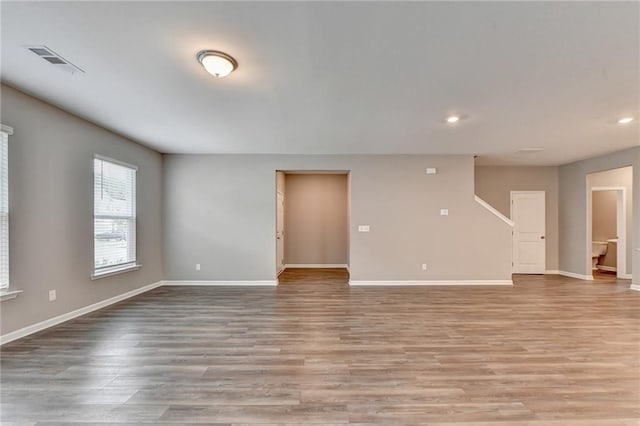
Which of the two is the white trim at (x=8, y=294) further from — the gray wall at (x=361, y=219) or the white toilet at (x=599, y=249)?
the white toilet at (x=599, y=249)

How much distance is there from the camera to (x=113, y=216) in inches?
180

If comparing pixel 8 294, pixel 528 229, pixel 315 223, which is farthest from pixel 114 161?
pixel 528 229

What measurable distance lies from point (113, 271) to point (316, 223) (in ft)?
16.1

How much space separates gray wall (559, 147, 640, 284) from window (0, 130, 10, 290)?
9.52m

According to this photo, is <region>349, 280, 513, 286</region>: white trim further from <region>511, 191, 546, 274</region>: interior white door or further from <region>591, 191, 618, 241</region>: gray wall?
<region>591, 191, 618, 241</region>: gray wall

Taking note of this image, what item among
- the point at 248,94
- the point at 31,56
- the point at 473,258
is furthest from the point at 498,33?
the point at 473,258

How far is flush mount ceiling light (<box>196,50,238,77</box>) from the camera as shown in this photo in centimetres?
233

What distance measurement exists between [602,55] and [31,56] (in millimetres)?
4694

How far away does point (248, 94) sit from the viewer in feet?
10.3

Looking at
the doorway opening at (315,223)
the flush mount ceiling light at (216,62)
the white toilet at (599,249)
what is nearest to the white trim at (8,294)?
the flush mount ceiling light at (216,62)

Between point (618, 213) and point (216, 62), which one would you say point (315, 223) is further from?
point (618, 213)

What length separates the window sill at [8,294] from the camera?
→ 2900mm

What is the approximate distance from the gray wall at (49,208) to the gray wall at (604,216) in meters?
11.1

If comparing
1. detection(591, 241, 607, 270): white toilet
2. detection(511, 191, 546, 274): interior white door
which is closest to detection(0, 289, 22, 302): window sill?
detection(511, 191, 546, 274): interior white door
